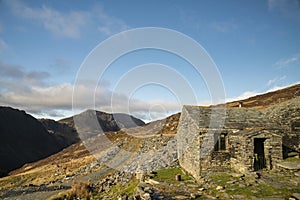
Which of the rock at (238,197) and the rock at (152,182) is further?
the rock at (152,182)

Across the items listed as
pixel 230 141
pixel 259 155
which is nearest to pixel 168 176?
pixel 230 141

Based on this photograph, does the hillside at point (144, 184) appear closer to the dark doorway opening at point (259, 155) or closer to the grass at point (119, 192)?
the grass at point (119, 192)

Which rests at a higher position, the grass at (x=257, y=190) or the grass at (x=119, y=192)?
the grass at (x=257, y=190)

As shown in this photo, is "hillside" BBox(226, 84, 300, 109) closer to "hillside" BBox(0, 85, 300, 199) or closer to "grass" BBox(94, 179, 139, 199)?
"hillside" BBox(0, 85, 300, 199)

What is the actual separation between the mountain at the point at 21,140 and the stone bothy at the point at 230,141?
69148 mm

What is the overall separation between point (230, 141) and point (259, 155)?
2249mm

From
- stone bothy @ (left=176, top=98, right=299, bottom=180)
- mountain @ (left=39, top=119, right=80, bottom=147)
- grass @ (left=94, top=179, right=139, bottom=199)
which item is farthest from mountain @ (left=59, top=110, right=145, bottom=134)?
stone bothy @ (left=176, top=98, right=299, bottom=180)

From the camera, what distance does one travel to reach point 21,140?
98.6 metres


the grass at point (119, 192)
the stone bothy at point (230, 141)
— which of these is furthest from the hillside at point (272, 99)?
the grass at point (119, 192)

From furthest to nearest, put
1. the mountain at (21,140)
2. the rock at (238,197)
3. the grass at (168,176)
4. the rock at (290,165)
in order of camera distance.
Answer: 1. the mountain at (21,140)
2. the grass at (168,176)
3. the rock at (290,165)
4. the rock at (238,197)

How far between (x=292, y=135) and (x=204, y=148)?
8.05m

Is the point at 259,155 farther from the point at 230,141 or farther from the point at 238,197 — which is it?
the point at 238,197

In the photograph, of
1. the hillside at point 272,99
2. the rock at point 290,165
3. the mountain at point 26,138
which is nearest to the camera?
the rock at point 290,165

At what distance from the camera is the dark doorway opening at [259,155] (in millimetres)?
16922
